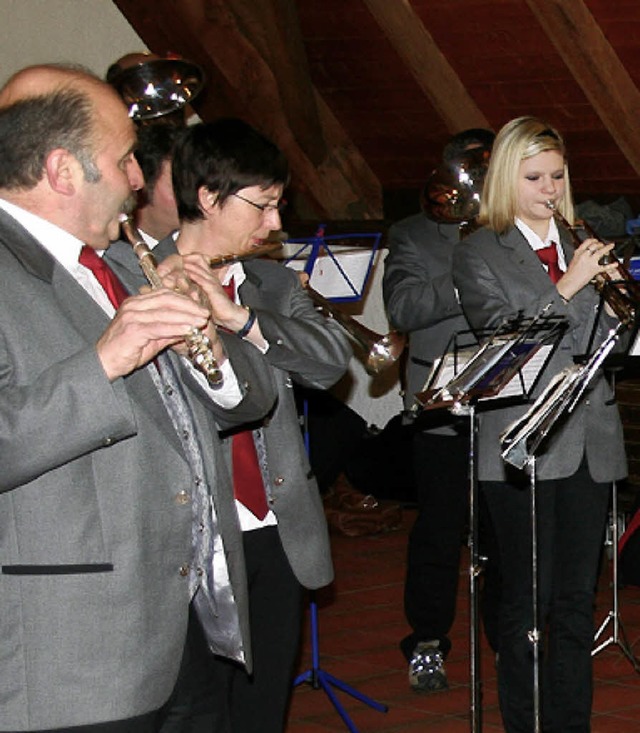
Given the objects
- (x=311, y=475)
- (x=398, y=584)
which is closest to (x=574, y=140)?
(x=398, y=584)

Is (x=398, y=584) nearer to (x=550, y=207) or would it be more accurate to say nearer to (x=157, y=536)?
(x=550, y=207)

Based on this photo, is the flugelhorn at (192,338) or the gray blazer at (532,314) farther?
the gray blazer at (532,314)

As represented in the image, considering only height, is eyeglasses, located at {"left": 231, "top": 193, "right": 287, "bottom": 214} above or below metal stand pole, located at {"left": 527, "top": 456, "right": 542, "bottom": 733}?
above

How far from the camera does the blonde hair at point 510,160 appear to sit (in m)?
3.62

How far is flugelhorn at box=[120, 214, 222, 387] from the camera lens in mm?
2215

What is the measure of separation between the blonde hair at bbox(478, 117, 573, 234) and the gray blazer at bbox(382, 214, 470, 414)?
0.70m

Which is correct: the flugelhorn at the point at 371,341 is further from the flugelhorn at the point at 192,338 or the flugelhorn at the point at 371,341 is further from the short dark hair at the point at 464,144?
the flugelhorn at the point at 192,338

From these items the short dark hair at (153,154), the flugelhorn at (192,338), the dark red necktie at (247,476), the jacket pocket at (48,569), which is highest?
the short dark hair at (153,154)

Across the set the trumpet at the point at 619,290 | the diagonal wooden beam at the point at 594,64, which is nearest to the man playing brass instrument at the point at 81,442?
the trumpet at the point at 619,290

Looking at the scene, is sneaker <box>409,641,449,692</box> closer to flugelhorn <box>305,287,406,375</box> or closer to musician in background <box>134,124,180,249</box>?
flugelhorn <box>305,287,406,375</box>

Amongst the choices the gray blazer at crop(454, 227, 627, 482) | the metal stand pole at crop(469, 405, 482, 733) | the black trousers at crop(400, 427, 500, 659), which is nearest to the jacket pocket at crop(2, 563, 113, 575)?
the metal stand pole at crop(469, 405, 482, 733)

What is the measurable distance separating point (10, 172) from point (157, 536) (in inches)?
23.0

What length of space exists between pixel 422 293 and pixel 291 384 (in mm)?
1434

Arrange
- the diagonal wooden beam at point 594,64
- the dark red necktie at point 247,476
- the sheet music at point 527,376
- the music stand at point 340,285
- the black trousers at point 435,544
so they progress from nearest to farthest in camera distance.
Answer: the dark red necktie at point 247,476 < the sheet music at point 527,376 < the music stand at point 340,285 < the black trousers at point 435,544 < the diagonal wooden beam at point 594,64
